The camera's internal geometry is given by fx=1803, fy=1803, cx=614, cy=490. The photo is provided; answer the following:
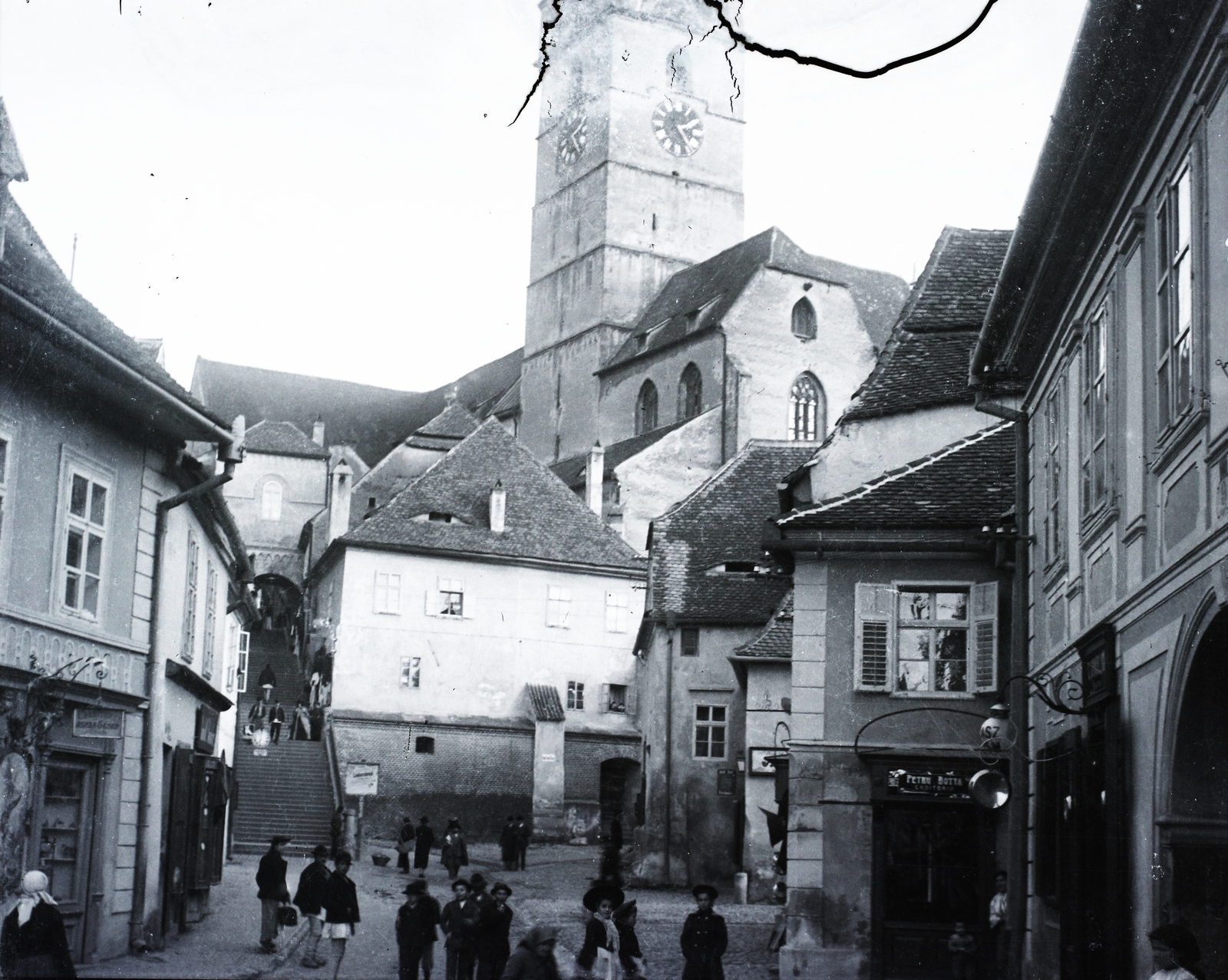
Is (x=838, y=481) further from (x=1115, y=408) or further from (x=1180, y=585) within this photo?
(x=1180, y=585)

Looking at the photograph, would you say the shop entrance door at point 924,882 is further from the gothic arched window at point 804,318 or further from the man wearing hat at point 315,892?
the gothic arched window at point 804,318

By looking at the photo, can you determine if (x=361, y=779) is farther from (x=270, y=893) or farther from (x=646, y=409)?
(x=646, y=409)

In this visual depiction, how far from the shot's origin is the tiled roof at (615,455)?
64.9 metres

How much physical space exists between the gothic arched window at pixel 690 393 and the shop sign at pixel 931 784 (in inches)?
1809

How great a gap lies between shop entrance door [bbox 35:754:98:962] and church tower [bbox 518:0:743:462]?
57946 mm

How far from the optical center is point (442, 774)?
4828cm

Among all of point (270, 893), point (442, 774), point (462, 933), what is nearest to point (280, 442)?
point (442, 774)

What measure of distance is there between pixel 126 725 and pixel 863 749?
8.65 meters

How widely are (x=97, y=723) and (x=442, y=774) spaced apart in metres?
30.7

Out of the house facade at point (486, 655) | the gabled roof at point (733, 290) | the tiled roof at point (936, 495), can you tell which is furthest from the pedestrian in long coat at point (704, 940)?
the gabled roof at point (733, 290)

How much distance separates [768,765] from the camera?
34.8m

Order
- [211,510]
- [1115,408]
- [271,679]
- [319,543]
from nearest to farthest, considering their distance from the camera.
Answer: [1115,408] → [211,510] → [271,679] → [319,543]

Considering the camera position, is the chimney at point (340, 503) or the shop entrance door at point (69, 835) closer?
the shop entrance door at point (69, 835)

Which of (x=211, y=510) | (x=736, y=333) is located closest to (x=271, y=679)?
(x=736, y=333)
